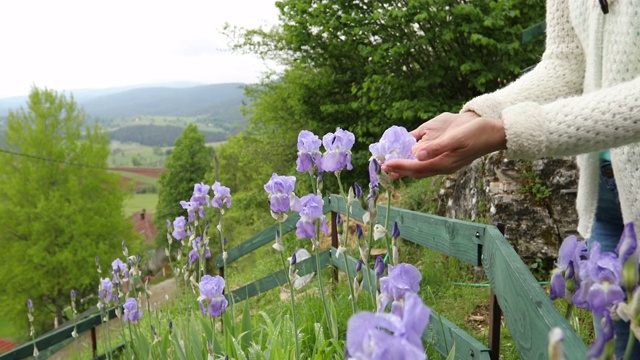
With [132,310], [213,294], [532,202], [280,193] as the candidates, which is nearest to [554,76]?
[280,193]

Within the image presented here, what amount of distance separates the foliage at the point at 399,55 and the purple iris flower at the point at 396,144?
25.8 feet

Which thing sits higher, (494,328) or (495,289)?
(495,289)

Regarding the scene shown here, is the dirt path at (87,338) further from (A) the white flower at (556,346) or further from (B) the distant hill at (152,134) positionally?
(B) the distant hill at (152,134)

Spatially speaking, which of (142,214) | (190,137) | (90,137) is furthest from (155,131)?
(90,137)

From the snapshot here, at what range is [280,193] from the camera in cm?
155

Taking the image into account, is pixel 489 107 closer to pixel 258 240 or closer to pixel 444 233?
pixel 444 233

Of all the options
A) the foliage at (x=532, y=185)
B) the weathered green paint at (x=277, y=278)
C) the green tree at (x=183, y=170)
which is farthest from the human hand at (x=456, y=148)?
the green tree at (x=183, y=170)

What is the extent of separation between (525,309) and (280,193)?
0.80 meters

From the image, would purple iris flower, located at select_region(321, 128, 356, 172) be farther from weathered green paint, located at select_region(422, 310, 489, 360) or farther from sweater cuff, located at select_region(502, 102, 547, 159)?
weathered green paint, located at select_region(422, 310, 489, 360)

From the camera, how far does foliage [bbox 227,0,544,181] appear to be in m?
9.05

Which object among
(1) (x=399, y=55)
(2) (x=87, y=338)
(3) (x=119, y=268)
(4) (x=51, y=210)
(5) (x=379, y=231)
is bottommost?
(2) (x=87, y=338)

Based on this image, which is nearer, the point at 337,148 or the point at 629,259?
the point at 629,259

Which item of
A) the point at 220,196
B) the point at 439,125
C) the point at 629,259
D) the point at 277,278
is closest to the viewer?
the point at 629,259

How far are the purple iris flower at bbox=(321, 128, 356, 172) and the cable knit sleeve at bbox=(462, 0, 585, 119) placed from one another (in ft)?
1.30
